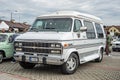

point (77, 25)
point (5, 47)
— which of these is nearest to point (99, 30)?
point (77, 25)

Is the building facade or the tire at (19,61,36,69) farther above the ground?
the building facade

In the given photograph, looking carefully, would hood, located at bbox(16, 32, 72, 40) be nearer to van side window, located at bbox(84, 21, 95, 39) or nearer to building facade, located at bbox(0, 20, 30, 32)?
van side window, located at bbox(84, 21, 95, 39)

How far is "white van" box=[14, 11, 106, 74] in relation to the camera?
838 centimetres

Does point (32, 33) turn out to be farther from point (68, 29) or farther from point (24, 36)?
point (68, 29)

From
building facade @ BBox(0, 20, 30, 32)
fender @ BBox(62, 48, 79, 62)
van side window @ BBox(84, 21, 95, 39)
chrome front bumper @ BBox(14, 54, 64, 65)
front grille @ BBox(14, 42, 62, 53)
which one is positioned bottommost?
chrome front bumper @ BBox(14, 54, 64, 65)

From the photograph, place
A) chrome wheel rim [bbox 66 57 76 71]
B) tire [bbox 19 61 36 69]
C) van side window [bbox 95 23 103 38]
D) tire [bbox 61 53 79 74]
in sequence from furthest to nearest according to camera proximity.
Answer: van side window [bbox 95 23 103 38] < tire [bbox 19 61 36 69] < chrome wheel rim [bbox 66 57 76 71] < tire [bbox 61 53 79 74]

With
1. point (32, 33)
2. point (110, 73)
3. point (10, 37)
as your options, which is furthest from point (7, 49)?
point (110, 73)

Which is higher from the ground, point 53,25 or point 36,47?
point 53,25

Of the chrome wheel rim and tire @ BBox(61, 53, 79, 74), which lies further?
the chrome wheel rim

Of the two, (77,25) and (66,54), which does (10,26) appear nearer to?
(77,25)

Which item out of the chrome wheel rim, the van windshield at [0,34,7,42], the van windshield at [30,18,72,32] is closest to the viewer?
the chrome wheel rim

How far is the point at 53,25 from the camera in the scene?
31.3ft

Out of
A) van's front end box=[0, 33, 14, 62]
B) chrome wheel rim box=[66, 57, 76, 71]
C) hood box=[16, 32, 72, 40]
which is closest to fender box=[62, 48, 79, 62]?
chrome wheel rim box=[66, 57, 76, 71]

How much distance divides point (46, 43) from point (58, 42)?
50 cm
